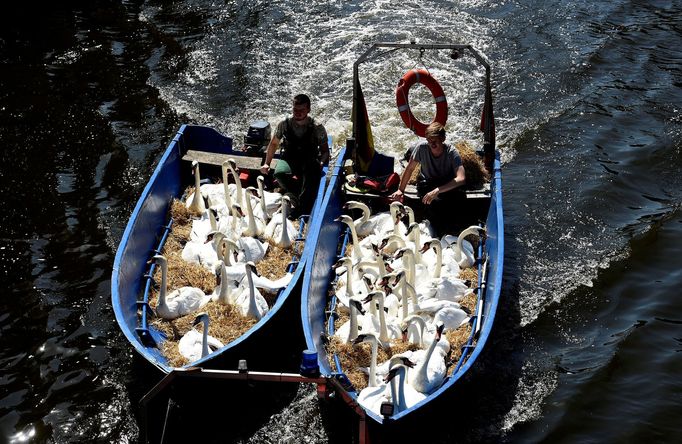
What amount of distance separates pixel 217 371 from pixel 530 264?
5715 mm

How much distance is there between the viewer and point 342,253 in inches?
431

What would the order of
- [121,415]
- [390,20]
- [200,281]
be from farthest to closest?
[390,20], [200,281], [121,415]

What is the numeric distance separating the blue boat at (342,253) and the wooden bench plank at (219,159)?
1434 mm

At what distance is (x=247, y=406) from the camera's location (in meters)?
9.54

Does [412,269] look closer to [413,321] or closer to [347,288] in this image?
[347,288]

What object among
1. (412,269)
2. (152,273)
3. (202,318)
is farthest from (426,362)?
(152,273)

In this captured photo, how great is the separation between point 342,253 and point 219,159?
9.23ft

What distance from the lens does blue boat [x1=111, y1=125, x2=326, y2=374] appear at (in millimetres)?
8898

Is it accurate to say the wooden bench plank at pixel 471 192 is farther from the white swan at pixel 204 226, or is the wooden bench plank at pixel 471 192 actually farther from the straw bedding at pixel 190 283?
the white swan at pixel 204 226

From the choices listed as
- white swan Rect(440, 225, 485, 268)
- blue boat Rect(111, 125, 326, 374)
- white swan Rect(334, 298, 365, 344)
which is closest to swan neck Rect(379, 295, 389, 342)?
white swan Rect(334, 298, 365, 344)

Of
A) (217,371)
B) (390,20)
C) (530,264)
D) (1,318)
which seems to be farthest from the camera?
(390,20)

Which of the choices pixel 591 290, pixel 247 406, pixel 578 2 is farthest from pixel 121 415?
pixel 578 2

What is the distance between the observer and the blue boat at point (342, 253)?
776 cm

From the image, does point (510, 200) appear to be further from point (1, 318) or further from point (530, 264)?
point (1, 318)
